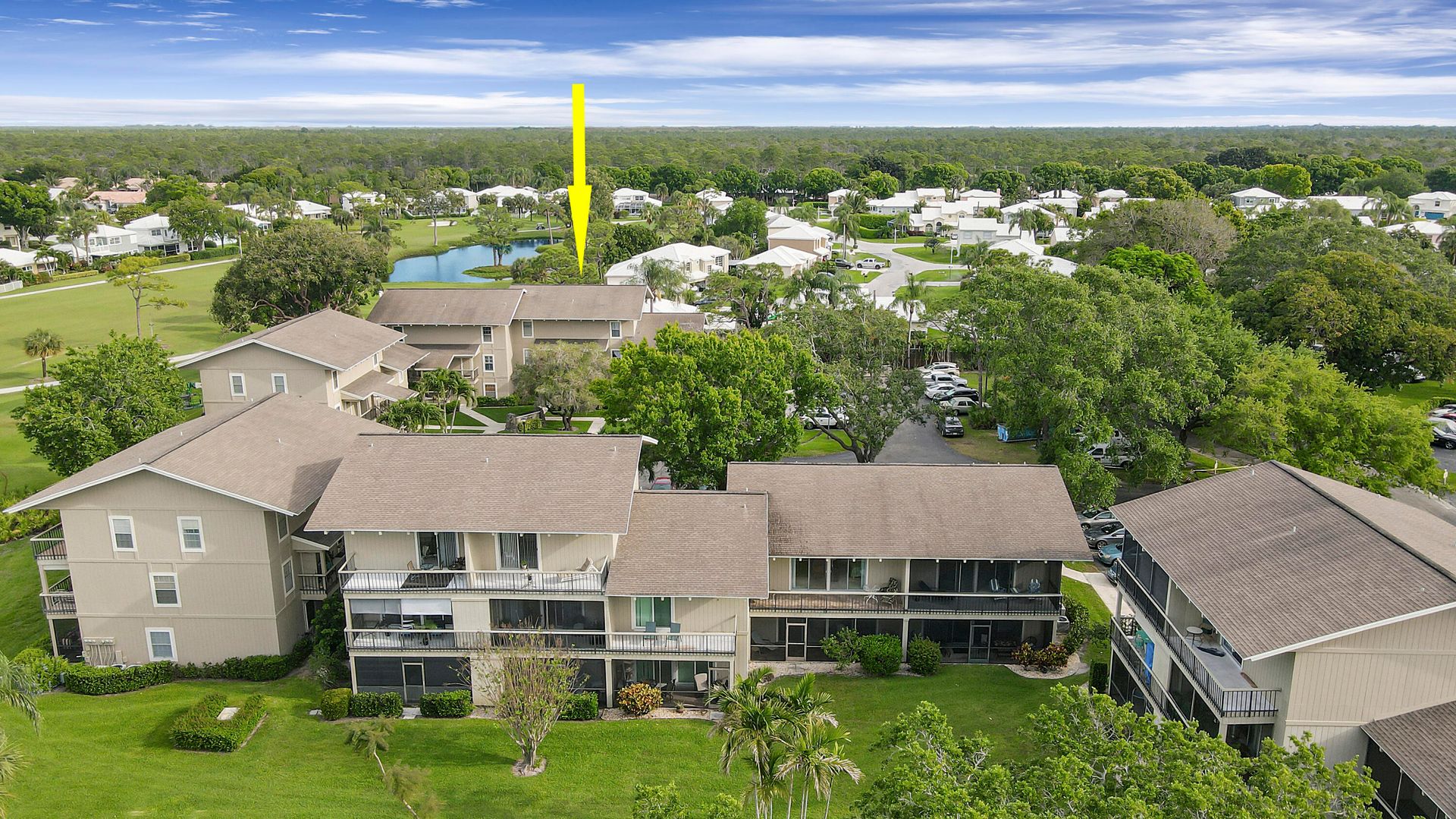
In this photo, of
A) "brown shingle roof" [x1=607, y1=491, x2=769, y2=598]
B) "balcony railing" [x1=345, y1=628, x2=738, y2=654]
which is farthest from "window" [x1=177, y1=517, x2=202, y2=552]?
"brown shingle roof" [x1=607, y1=491, x2=769, y2=598]

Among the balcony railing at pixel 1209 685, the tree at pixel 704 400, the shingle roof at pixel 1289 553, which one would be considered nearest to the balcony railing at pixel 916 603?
the balcony railing at pixel 1209 685

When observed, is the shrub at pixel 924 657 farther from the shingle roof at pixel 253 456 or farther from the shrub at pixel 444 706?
the shingle roof at pixel 253 456

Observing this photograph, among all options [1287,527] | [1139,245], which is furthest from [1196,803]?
[1139,245]

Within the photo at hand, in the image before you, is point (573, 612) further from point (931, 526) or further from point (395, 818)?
point (931, 526)

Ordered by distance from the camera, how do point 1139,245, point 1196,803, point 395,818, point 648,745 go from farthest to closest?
point 1139,245
point 648,745
point 395,818
point 1196,803

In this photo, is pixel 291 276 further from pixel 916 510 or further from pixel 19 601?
pixel 916 510

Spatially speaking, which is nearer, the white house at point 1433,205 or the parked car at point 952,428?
the parked car at point 952,428
